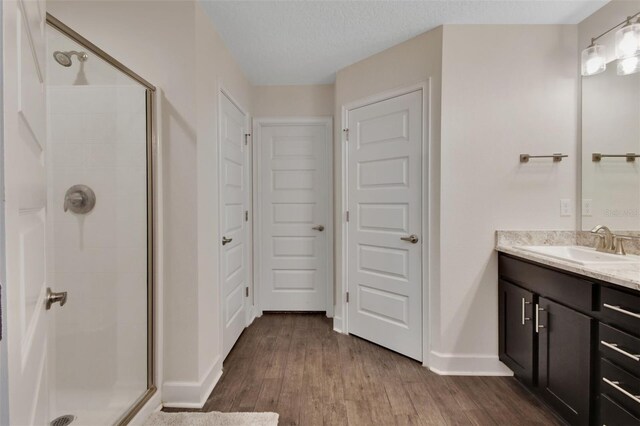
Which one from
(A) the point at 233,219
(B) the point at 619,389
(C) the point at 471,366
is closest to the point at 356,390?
(C) the point at 471,366

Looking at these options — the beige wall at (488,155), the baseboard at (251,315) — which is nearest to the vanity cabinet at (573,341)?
the beige wall at (488,155)

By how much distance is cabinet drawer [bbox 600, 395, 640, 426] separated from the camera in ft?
4.06

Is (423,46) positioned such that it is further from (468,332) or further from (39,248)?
(39,248)

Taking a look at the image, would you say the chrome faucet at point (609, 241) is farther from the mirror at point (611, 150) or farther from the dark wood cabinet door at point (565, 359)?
the dark wood cabinet door at point (565, 359)

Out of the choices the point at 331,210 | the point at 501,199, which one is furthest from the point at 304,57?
the point at 501,199

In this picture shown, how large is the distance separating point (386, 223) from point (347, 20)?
4.98 ft

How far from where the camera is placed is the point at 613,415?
1315mm

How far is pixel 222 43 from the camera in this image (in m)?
2.35

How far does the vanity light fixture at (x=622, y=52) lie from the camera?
1.74 meters

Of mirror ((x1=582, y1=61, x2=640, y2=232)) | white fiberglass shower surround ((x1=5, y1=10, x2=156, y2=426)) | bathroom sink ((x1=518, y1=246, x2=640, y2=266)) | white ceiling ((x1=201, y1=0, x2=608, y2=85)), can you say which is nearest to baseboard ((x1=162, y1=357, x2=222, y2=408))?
white fiberglass shower surround ((x1=5, y1=10, x2=156, y2=426))

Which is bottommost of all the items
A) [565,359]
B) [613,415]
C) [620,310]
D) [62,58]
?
[613,415]

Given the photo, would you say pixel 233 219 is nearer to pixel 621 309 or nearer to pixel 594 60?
pixel 621 309

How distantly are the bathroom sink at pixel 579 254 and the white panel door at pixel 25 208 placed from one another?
83.9 inches

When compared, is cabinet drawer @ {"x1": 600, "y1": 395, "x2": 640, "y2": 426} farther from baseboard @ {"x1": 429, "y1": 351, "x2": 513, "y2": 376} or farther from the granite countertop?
baseboard @ {"x1": 429, "y1": 351, "x2": 513, "y2": 376}
